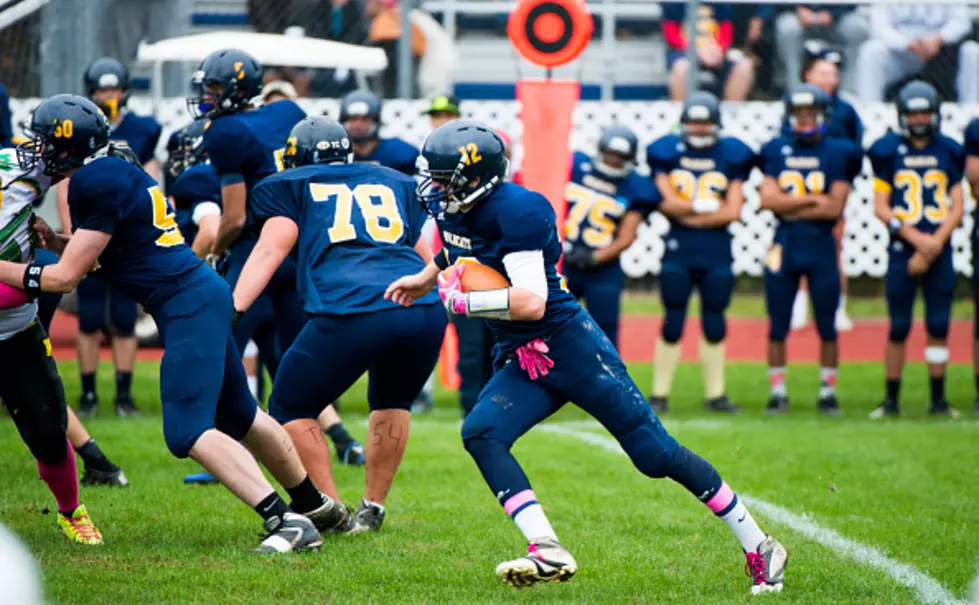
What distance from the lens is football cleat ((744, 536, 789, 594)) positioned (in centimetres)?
488

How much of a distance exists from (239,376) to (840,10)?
10920mm

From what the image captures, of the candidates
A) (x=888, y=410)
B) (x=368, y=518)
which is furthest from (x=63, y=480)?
(x=888, y=410)

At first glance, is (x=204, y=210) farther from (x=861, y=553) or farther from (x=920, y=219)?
(x=920, y=219)

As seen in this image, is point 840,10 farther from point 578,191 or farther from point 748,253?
point 578,191

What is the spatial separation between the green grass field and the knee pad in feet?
2.42

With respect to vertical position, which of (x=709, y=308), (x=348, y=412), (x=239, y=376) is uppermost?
(x=239, y=376)

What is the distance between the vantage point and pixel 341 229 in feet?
18.6

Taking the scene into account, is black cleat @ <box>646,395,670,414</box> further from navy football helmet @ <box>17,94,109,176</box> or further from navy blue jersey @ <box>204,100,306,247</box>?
navy football helmet @ <box>17,94,109,176</box>

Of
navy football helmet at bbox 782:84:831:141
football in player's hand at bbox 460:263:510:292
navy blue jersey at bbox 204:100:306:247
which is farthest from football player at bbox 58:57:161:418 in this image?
football in player's hand at bbox 460:263:510:292

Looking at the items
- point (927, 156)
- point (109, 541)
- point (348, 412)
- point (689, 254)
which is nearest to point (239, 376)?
point (109, 541)

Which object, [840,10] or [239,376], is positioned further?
[840,10]

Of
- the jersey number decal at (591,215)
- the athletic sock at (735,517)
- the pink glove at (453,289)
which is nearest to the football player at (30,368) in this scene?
the pink glove at (453,289)

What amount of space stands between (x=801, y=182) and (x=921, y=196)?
823mm

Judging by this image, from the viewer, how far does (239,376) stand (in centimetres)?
557
